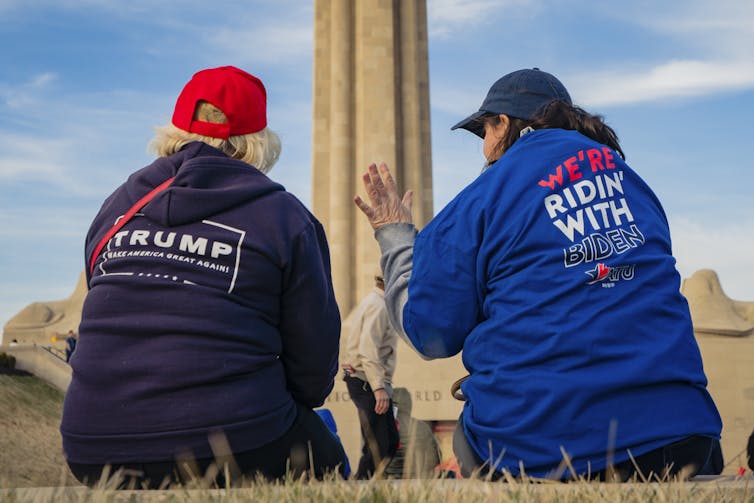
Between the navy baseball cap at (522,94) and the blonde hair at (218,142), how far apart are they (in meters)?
0.69

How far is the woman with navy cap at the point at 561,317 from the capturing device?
6.53 feet

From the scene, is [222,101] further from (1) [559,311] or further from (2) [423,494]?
(2) [423,494]

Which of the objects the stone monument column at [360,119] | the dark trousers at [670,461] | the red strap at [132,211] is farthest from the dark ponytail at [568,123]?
the stone monument column at [360,119]

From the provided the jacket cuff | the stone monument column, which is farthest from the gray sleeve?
the stone monument column

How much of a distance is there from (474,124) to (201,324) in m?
1.05

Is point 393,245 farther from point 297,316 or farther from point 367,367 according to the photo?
point 367,367

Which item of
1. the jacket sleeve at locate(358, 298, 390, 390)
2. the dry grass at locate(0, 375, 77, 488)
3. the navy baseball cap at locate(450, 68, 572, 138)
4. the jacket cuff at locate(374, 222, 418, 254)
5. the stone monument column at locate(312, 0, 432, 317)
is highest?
the stone monument column at locate(312, 0, 432, 317)

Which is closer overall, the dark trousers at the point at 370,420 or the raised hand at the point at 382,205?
the raised hand at the point at 382,205

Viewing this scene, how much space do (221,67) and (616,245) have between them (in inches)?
53.8

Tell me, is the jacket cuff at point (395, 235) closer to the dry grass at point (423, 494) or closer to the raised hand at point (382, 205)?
the raised hand at point (382, 205)

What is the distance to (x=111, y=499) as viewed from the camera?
4.65 feet

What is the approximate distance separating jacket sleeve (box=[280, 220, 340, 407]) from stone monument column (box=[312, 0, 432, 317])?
14.2 meters

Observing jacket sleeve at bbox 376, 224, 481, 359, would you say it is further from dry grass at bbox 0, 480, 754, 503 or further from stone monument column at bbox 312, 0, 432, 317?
stone monument column at bbox 312, 0, 432, 317

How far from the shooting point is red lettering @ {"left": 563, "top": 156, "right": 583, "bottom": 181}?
7.18ft
